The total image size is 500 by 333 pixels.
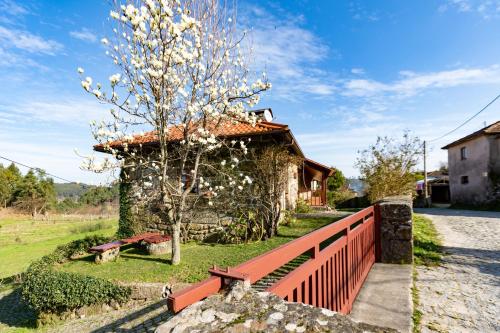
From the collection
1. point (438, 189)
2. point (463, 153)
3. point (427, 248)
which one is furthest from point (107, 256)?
point (438, 189)

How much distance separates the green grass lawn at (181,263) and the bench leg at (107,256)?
156mm

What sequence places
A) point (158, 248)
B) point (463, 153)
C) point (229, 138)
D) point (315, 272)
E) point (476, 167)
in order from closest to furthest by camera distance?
1. point (315, 272)
2. point (158, 248)
3. point (229, 138)
4. point (476, 167)
5. point (463, 153)

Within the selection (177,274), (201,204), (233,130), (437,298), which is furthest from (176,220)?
(437,298)

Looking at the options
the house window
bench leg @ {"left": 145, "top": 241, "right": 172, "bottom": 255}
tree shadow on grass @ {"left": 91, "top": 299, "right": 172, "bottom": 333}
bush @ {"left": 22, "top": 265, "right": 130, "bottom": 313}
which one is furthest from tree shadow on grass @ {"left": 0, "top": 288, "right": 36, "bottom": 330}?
the house window

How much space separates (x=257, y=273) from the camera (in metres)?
1.55

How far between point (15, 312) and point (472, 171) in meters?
26.5

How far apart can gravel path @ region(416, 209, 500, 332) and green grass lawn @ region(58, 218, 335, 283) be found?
160 inches

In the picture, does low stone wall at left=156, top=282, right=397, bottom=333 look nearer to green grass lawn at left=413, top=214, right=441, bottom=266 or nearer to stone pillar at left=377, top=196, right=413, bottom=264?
stone pillar at left=377, top=196, right=413, bottom=264

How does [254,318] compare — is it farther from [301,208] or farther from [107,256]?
[301,208]

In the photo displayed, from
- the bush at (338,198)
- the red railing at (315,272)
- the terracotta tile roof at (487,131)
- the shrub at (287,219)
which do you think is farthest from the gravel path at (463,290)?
the bush at (338,198)

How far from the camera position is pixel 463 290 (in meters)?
4.33

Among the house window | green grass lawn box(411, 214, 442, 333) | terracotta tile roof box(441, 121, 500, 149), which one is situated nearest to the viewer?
green grass lawn box(411, 214, 442, 333)

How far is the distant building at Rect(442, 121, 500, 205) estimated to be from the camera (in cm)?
1903

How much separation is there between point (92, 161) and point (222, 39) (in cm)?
445
